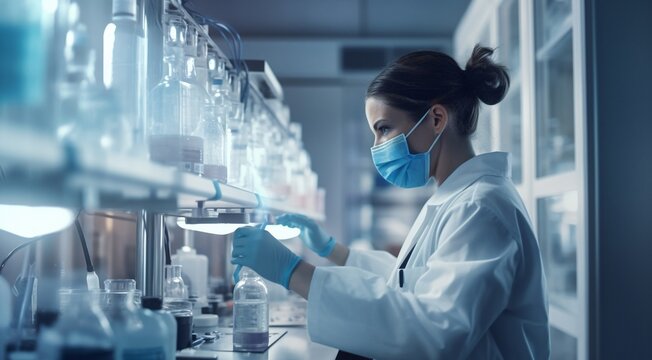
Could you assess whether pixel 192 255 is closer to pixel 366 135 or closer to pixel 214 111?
pixel 214 111

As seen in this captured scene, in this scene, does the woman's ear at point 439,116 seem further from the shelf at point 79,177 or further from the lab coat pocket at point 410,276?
the shelf at point 79,177

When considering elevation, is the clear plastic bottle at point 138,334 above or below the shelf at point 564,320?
above

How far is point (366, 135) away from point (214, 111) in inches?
168

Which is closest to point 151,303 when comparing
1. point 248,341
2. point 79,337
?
point 79,337

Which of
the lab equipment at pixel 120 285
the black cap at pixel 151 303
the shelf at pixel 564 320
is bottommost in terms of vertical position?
the shelf at pixel 564 320

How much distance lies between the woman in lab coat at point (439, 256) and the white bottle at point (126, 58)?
23.5 inches

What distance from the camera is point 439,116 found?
191 cm

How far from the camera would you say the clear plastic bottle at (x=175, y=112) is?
1.16 m

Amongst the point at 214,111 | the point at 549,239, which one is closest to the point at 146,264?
the point at 214,111

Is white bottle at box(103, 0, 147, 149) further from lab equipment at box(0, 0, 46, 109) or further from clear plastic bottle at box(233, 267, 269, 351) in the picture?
clear plastic bottle at box(233, 267, 269, 351)

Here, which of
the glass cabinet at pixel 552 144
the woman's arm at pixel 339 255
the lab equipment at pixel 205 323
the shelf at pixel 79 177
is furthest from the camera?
the glass cabinet at pixel 552 144

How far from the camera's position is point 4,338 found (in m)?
1.00

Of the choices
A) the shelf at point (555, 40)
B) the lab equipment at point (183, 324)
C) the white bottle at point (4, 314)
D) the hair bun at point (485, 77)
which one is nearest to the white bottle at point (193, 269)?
the lab equipment at point (183, 324)

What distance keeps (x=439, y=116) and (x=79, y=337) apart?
1.32m
